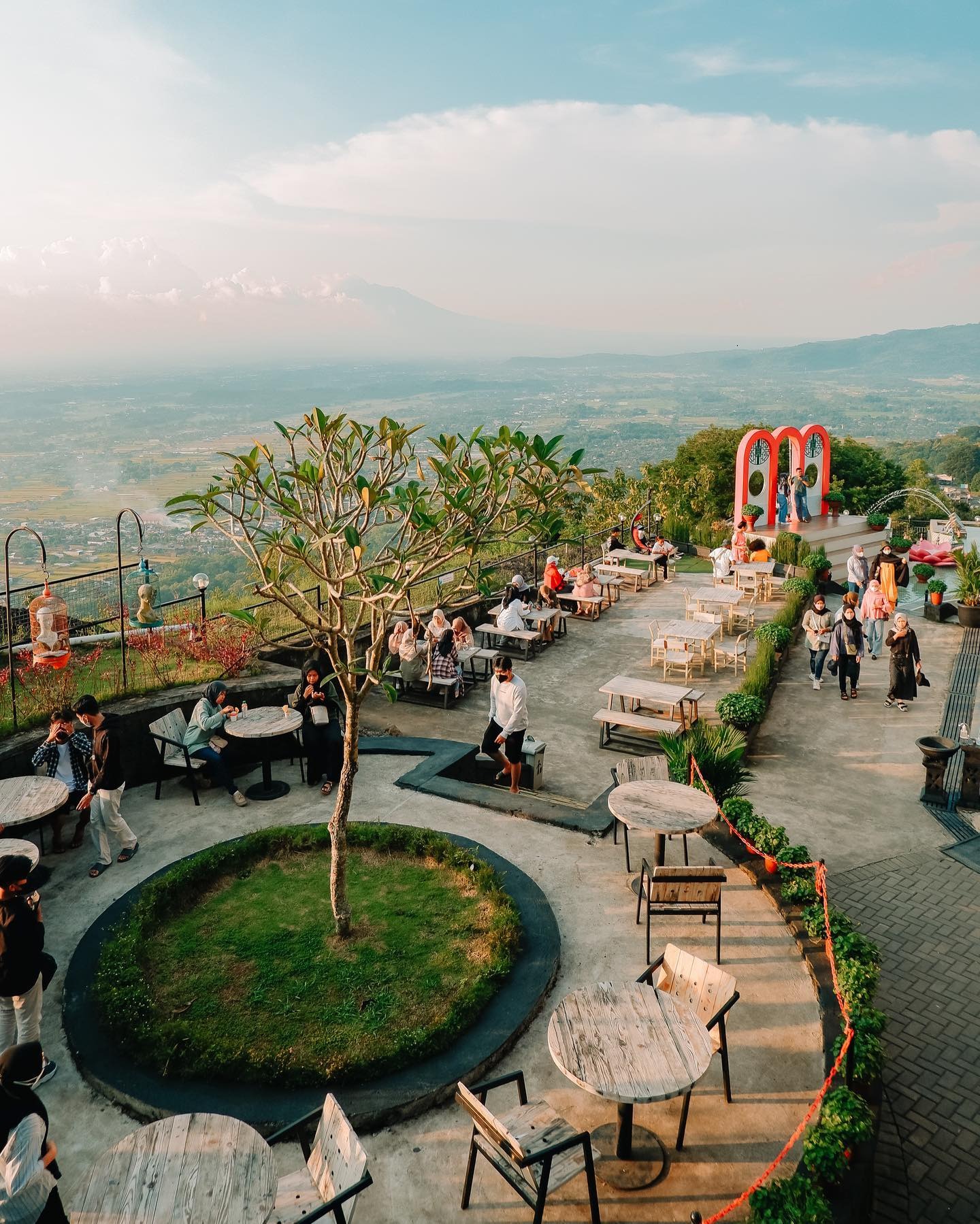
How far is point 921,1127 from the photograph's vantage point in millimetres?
5074

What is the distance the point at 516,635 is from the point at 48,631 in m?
7.25

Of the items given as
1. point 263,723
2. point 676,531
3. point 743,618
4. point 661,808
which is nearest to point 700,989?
point 661,808

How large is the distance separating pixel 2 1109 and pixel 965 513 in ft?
183

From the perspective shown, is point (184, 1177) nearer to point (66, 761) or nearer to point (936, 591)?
point (66, 761)

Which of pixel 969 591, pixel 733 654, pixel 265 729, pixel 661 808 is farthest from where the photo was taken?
pixel 969 591

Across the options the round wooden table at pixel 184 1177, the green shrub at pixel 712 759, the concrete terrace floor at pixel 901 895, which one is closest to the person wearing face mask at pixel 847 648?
the concrete terrace floor at pixel 901 895

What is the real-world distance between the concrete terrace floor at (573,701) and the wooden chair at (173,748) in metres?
3.01

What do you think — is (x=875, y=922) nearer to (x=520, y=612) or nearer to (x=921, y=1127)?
(x=921, y=1127)

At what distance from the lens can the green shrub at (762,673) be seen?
1187cm

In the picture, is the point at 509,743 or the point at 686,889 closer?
the point at 686,889

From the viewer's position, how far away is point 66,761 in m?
7.70

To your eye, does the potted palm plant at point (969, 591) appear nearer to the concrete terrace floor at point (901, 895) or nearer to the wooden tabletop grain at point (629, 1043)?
the concrete terrace floor at point (901, 895)

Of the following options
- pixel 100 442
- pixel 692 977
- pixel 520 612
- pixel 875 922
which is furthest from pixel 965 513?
pixel 100 442

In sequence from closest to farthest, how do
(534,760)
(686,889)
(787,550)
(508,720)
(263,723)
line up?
(686,889) → (263,723) → (508,720) → (534,760) → (787,550)
